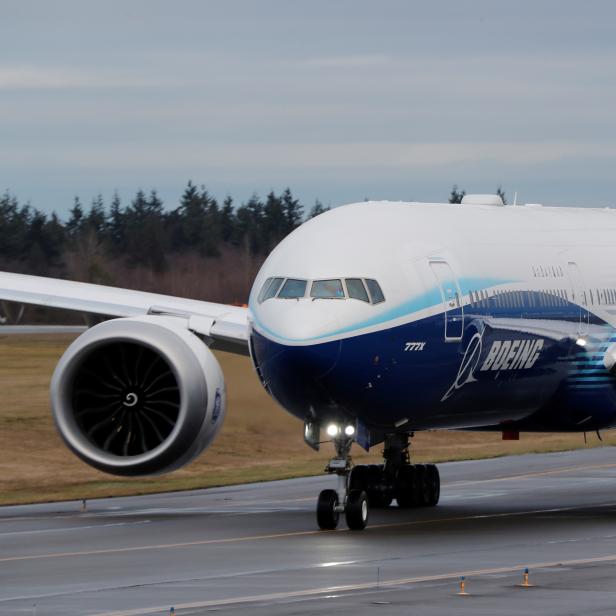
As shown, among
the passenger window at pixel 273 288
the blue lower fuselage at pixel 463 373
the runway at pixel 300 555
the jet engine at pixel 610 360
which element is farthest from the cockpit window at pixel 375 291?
the jet engine at pixel 610 360

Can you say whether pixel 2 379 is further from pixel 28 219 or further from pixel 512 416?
pixel 28 219

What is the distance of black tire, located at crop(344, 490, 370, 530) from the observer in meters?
27.7

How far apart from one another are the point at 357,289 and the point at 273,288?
1.26 meters

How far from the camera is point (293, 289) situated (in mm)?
26922

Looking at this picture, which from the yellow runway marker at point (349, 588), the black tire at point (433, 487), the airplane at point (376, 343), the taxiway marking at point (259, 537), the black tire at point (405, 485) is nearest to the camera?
the yellow runway marker at point (349, 588)

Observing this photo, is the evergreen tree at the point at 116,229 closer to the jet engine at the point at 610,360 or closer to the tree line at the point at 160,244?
the tree line at the point at 160,244

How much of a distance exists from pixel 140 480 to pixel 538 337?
1277 cm

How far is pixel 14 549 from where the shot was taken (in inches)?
1037

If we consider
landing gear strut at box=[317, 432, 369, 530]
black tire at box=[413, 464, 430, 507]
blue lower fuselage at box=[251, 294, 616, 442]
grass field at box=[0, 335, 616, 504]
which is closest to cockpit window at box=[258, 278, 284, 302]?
blue lower fuselage at box=[251, 294, 616, 442]

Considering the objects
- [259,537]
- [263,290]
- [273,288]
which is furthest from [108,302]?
[259,537]

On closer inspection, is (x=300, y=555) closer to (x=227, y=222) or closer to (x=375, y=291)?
(x=375, y=291)

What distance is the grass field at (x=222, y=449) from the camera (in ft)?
125

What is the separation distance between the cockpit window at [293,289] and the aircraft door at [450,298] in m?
2.47

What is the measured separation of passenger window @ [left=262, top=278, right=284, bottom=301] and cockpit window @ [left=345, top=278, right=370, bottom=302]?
1025 mm
